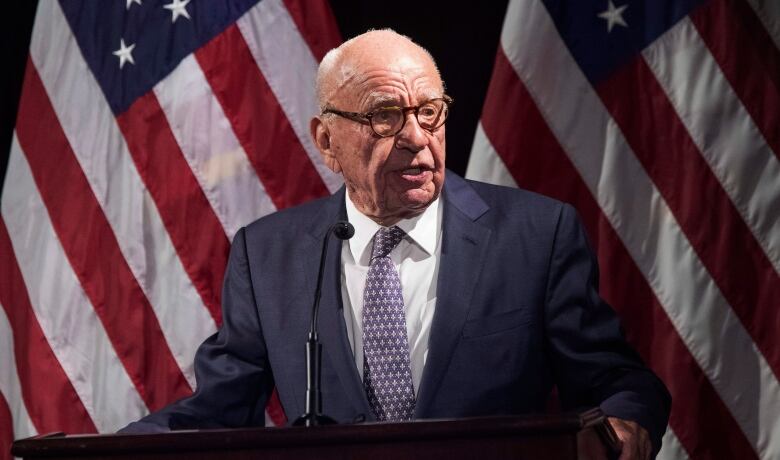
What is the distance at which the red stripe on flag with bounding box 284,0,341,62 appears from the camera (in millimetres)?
3271

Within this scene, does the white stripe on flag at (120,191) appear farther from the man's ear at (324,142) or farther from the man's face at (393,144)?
the man's face at (393,144)

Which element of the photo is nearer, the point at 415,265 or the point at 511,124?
the point at 415,265

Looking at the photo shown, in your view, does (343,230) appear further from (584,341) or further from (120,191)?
(120,191)

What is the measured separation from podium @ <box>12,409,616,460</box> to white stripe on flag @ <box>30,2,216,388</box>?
1.62m

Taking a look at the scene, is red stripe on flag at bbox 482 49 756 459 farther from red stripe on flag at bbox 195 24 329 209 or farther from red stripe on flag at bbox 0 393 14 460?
red stripe on flag at bbox 0 393 14 460

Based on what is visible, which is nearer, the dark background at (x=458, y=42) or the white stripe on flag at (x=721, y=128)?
the white stripe on flag at (x=721, y=128)

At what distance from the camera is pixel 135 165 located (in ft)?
10.8

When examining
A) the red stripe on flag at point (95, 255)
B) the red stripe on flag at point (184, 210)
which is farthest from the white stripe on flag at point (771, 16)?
the red stripe on flag at point (95, 255)

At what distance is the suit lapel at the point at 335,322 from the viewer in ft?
7.03

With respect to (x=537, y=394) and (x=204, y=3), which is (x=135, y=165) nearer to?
(x=204, y=3)

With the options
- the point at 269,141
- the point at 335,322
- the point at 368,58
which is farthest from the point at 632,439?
the point at 269,141

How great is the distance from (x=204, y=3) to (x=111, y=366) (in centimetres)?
117

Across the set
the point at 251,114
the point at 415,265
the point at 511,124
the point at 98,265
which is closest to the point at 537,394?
the point at 415,265

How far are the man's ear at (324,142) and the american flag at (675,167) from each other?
0.72 m
